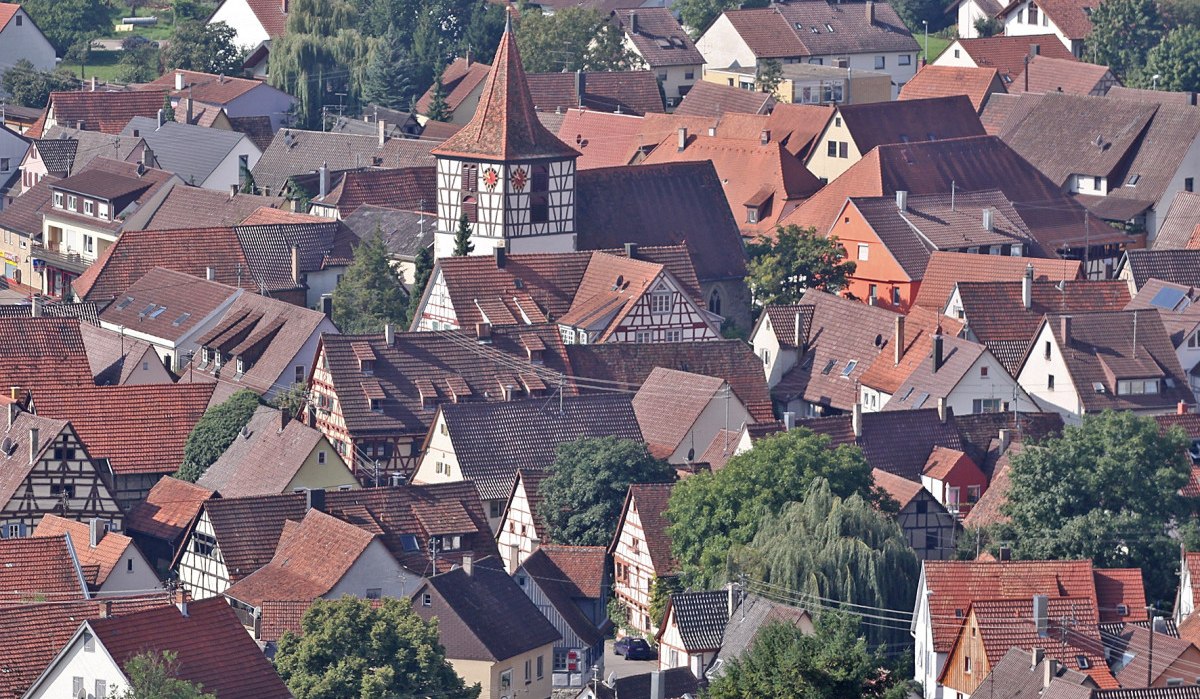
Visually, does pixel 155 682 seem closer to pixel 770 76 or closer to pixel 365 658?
pixel 365 658

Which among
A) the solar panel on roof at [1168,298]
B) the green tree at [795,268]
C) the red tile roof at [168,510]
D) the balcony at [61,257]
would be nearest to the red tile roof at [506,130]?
the green tree at [795,268]

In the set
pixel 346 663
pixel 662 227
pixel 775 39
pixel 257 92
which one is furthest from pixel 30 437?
pixel 775 39

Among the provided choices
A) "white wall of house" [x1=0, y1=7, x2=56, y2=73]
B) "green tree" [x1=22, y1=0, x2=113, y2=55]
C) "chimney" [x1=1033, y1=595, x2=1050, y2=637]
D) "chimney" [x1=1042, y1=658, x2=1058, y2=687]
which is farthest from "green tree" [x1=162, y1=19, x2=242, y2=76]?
"chimney" [x1=1042, y1=658, x2=1058, y2=687]

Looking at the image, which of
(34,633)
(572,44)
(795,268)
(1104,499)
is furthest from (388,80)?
(34,633)

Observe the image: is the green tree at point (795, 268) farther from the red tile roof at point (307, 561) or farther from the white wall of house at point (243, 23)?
the white wall of house at point (243, 23)

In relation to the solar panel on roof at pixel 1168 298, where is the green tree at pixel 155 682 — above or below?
below
